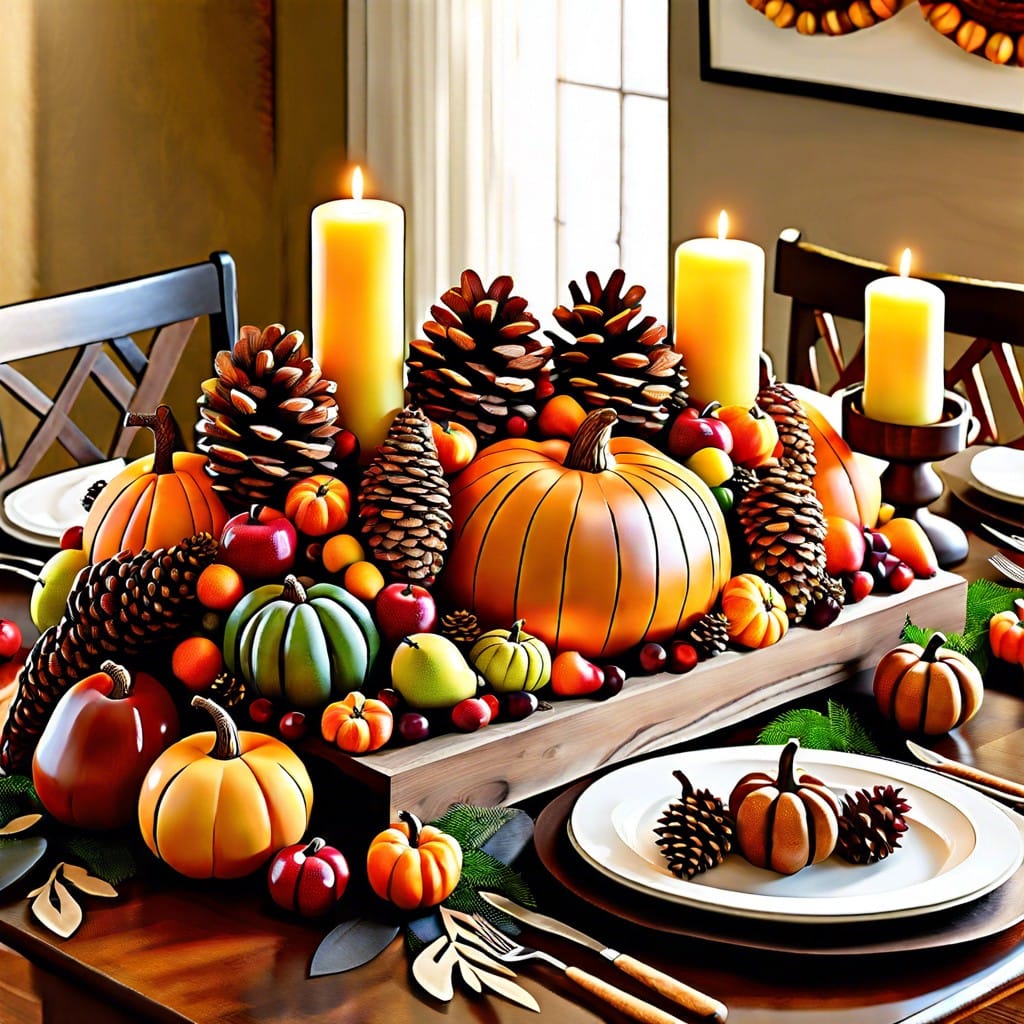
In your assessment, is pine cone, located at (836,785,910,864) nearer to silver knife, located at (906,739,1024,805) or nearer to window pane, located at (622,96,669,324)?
silver knife, located at (906,739,1024,805)

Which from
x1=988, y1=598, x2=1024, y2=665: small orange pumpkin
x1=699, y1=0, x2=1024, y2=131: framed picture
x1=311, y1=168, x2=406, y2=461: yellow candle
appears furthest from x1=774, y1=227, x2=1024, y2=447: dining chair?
x1=311, y1=168, x2=406, y2=461: yellow candle

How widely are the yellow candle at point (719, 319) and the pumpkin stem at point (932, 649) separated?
237 millimetres

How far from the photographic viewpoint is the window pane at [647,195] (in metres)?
3.13

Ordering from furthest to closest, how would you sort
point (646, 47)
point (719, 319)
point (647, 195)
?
point (647, 195), point (646, 47), point (719, 319)

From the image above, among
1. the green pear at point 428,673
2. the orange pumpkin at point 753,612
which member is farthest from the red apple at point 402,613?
the orange pumpkin at point 753,612

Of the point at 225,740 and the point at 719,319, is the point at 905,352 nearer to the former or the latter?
the point at 719,319

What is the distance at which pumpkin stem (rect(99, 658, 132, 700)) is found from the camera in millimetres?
918

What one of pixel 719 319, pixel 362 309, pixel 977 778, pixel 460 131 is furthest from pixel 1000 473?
pixel 460 131

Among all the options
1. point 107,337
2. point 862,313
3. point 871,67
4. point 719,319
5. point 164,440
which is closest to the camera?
point 164,440

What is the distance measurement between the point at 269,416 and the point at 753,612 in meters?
0.35

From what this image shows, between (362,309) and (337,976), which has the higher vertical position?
(362,309)

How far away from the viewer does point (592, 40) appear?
10.3 ft

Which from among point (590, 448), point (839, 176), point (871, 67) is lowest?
point (590, 448)

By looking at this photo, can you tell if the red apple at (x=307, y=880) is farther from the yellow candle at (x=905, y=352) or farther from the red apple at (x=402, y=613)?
the yellow candle at (x=905, y=352)
